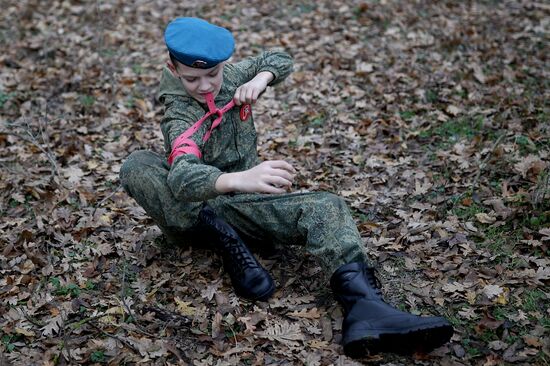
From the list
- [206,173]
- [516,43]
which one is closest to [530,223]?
[206,173]

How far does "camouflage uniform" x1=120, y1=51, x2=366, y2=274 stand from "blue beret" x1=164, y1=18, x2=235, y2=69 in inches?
13.7

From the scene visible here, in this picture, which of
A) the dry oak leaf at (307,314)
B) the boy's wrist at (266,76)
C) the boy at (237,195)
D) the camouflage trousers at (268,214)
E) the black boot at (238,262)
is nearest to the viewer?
the boy at (237,195)

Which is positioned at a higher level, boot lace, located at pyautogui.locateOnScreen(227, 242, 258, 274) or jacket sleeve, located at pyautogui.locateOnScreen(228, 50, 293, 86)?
jacket sleeve, located at pyautogui.locateOnScreen(228, 50, 293, 86)

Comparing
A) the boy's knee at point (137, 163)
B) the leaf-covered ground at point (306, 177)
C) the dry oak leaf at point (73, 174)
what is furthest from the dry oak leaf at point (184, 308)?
the dry oak leaf at point (73, 174)

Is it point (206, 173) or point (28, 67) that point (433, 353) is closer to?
point (206, 173)

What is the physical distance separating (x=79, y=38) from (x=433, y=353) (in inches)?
300

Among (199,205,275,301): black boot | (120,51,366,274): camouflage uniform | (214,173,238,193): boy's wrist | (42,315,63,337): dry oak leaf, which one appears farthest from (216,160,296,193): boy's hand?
(42,315,63,337): dry oak leaf

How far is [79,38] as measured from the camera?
351 inches

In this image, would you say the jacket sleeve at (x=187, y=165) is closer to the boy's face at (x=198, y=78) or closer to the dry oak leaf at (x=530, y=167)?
the boy's face at (x=198, y=78)

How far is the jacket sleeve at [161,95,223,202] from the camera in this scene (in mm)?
3459

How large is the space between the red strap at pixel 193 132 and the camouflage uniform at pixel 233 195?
52 millimetres

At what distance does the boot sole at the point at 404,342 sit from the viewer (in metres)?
3.29

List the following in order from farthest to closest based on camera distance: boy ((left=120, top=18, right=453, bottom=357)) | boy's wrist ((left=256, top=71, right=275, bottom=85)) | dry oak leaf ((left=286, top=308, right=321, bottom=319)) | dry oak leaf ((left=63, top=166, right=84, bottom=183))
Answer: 1. dry oak leaf ((left=63, top=166, right=84, bottom=183))
2. boy's wrist ((left=256, top=71, right=275, bottom=85))
3. dry oak leaf ((left=286, top=308, right=321, bottom=319))
4. boy ((left=120, top=18, right=453, bottom=357))

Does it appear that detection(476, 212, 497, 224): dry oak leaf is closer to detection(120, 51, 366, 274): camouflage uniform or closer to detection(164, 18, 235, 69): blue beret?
detection(120, 51, 366, 274): camouflage uniform
